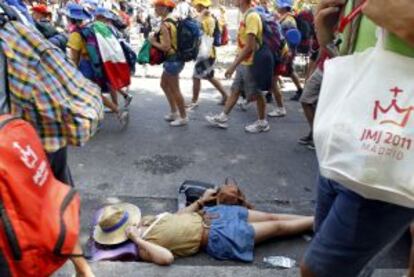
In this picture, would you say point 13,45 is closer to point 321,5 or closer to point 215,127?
point 321,5

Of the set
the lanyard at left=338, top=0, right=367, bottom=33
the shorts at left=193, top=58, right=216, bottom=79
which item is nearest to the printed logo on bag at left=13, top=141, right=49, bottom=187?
the lanyard at left=338, top=0, right=367, bottom=33

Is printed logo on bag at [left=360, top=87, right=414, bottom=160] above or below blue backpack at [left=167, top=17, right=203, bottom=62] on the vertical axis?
above

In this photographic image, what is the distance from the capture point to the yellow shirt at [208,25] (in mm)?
7168

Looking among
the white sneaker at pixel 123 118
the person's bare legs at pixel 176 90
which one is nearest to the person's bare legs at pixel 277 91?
the person's bare legs at pixel 176 90

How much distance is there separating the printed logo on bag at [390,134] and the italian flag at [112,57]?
4807mm

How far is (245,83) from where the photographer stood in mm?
6289

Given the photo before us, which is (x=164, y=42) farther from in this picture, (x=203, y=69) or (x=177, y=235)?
(x=177, y=235)

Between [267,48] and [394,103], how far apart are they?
504 cm

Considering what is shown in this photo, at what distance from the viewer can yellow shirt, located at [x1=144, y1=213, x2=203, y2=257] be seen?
136 inches

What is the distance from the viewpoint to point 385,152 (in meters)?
1.32

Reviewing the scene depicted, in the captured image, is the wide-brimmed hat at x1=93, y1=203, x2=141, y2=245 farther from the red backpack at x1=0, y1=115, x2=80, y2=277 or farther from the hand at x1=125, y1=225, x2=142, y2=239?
the red backpack at x1=0, y1=115, x2=80, y2=277

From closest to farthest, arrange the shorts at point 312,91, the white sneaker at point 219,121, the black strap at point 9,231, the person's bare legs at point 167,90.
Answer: the black strap at point 9,231
the shorts at point 312,91
the person's bare legs at point 167,90
the white sneaker at point 219,121

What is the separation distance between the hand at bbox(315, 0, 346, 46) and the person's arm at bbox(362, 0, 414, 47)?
0.46 metres

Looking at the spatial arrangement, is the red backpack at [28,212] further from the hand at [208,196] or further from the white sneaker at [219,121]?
the white sneaker at [219,121]
